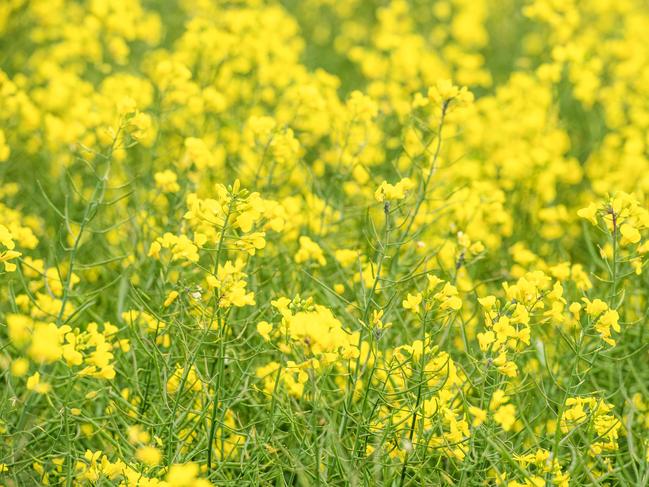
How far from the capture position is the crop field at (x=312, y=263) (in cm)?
229

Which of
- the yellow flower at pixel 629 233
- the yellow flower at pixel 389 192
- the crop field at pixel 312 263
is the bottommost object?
the crop field at pixel 312 263

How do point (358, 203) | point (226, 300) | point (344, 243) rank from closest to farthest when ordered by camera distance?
point (226, 300), point (344, 243), point (358, 203)

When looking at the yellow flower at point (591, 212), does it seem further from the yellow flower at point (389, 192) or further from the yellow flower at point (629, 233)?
the yellow flower at point (389, 192)

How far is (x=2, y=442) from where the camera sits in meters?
2.33

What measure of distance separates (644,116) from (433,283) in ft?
10.6

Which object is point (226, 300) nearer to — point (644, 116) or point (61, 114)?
point (61, 114)

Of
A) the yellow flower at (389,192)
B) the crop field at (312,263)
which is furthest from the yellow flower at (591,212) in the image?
the yellow flower at (389,192)

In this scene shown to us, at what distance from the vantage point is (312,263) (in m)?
3.07

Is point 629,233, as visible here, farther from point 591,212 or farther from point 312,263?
point 312,263

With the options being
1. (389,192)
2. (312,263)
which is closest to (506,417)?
(389,192)

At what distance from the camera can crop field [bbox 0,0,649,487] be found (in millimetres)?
2285

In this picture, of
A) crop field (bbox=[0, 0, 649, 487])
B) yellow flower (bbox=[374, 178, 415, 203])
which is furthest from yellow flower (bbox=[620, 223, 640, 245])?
yellow flower (bbox=[374, 178, 415, 203])

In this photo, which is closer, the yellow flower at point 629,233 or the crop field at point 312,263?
the crop field at point 312,263

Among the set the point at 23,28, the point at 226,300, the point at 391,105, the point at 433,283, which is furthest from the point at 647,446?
the point at 23,28
